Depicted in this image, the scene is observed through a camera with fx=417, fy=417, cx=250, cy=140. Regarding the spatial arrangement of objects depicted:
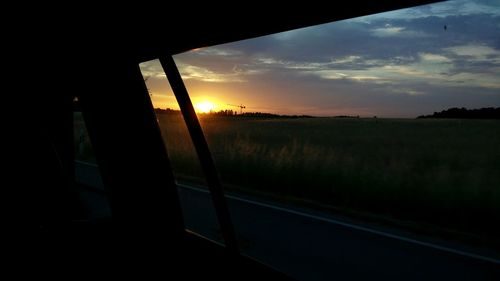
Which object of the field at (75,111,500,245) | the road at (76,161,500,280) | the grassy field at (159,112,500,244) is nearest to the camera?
the road at (76,161,500,280)

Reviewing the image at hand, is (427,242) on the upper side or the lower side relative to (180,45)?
lower

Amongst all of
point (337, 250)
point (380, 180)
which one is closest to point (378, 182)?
point (380, 180)

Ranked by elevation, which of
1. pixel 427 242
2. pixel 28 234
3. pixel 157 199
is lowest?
pixel 427 242

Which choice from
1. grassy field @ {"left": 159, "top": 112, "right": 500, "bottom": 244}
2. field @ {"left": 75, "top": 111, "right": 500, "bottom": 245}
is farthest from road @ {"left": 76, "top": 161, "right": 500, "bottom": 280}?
grassy field @ {"left": 159, "top": 112, "right": 500, "bottom": 244}

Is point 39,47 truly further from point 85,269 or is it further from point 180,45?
point 85,269

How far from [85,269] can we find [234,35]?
2.30m

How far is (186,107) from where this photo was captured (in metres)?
2.36

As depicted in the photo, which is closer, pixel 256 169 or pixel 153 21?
pixel 153 21

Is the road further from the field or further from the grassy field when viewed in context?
the grassy field

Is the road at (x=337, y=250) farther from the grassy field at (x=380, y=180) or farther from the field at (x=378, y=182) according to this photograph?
the grassy field at (x=380, y=180)

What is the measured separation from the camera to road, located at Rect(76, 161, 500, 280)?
17.9 ft

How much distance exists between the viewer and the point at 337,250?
6.29m

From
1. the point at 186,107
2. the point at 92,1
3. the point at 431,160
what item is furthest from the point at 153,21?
the point at 431,160

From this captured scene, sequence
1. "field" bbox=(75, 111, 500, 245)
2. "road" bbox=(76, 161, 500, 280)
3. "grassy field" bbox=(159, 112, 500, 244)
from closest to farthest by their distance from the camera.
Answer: "road" bbox=(76, 161, 500, 280)
"field" bbox=(75, 111, 500, 245)
"grassy field" bbox=(159, 112, 500, 244)
